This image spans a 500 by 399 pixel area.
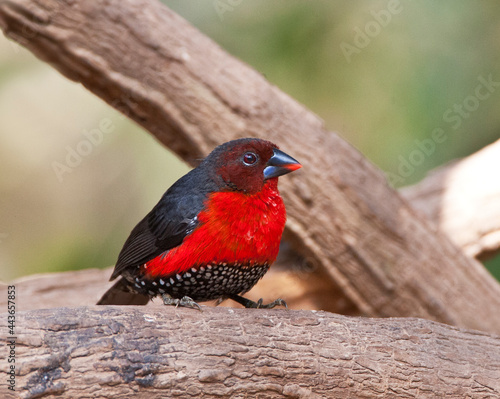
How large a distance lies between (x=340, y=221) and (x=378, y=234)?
1.20 ft

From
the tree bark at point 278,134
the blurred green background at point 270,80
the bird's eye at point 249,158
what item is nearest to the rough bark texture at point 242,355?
the bird's eye at point 249,158

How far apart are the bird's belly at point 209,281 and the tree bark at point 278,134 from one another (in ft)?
4.65

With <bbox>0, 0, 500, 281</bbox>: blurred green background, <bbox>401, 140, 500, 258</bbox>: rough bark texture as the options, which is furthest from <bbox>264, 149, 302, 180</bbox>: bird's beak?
<bbox>0, 0, 500, 281</bbox>: blurred green background

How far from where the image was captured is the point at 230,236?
334 centimetres

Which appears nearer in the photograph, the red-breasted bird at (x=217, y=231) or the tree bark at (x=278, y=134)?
the red-breasted bird at (x=217, y=231)

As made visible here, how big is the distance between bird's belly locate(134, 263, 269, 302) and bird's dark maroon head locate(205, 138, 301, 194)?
1.50ft

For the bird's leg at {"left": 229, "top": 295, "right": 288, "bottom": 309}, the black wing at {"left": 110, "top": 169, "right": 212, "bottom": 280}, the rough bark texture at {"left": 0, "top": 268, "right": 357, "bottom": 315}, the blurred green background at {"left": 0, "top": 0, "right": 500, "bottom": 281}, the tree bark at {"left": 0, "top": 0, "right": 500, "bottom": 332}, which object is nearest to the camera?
the black wing at {"left": 110, "top": 169, "right": 212, "bottom": 280}

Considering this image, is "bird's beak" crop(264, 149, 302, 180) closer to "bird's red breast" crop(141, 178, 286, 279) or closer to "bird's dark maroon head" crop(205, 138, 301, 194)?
"bird's dark maroon head" crop(205, 138, 301, 194)

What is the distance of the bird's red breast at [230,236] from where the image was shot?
3336mm

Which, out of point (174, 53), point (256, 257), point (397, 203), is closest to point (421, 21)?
point (397, 203)

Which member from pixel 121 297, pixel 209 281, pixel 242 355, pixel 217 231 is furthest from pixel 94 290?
pixel 242 355

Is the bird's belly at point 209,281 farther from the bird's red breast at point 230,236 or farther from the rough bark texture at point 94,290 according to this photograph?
the rough bark texture at point 94,290

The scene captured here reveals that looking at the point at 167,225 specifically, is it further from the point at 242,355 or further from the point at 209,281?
the point at 242,355

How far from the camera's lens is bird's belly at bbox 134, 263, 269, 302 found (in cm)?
337
